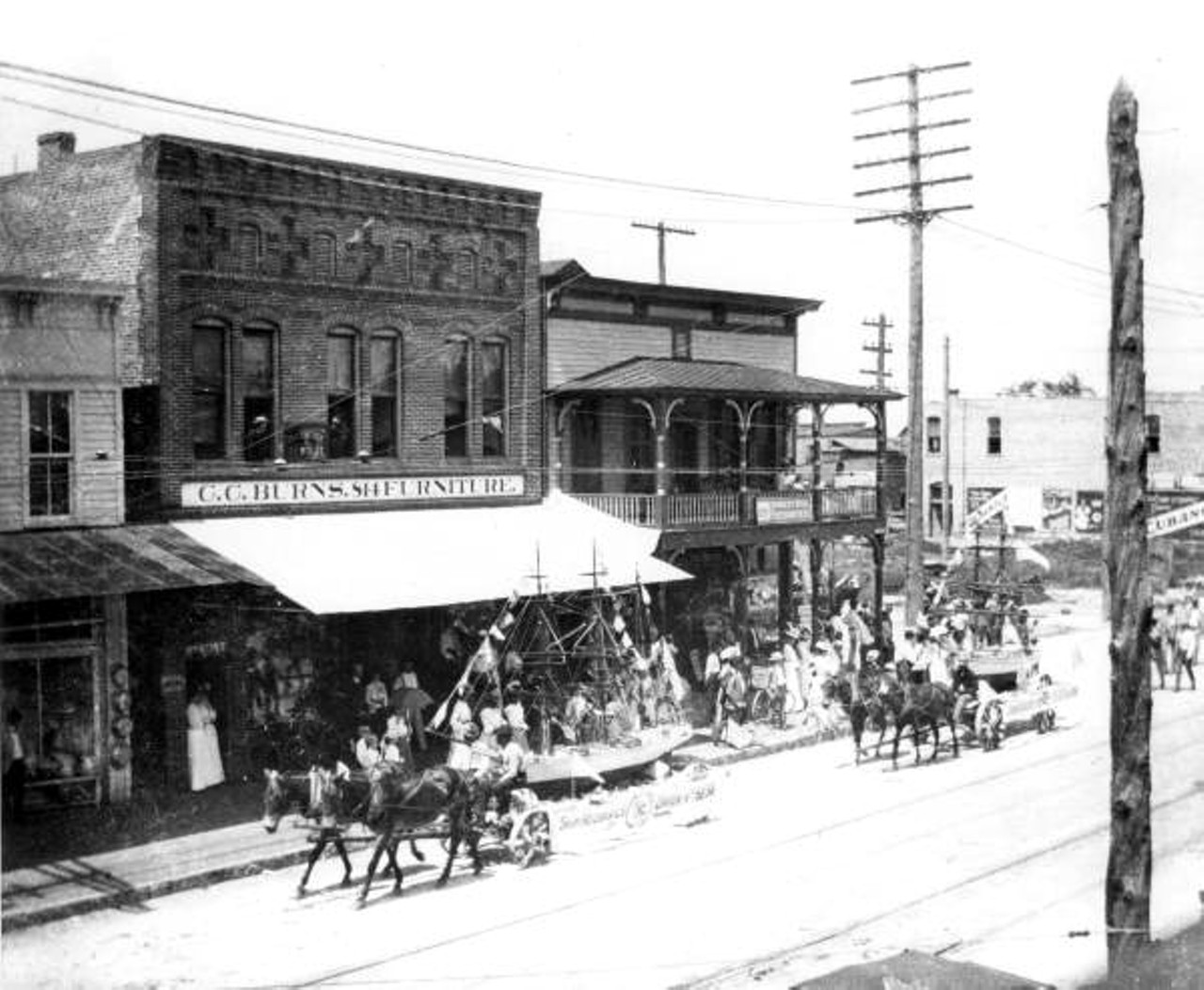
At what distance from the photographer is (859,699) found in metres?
22.1

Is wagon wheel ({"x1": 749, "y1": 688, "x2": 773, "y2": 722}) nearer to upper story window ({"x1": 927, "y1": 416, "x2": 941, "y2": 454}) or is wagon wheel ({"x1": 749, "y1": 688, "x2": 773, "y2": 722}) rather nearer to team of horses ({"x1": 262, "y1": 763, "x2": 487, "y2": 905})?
team of horses ({"x1": 262, "y1": 763, "x2": 487, "y2": 905})

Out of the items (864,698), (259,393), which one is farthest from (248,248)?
(864,698)

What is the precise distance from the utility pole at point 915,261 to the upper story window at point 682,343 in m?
4.66

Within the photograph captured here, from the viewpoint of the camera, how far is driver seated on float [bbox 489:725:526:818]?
53.1 ft

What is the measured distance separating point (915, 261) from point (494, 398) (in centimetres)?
958

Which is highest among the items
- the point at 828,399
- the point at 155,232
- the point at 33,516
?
the point at 155,232

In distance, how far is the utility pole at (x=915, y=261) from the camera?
28438 millimetres

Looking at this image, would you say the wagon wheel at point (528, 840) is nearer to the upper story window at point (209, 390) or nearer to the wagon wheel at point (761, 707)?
the upper story window at point (209, 390)

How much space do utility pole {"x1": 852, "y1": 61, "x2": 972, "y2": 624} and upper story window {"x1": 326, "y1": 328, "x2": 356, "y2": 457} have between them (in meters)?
11.8

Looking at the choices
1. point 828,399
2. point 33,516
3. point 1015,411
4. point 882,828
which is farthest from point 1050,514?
point 33,516

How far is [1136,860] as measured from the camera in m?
10.2

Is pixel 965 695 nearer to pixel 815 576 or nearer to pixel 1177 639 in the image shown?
pixel 815 576

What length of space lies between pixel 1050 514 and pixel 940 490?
499cm

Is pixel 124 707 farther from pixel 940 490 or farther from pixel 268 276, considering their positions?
pixel 940 490
